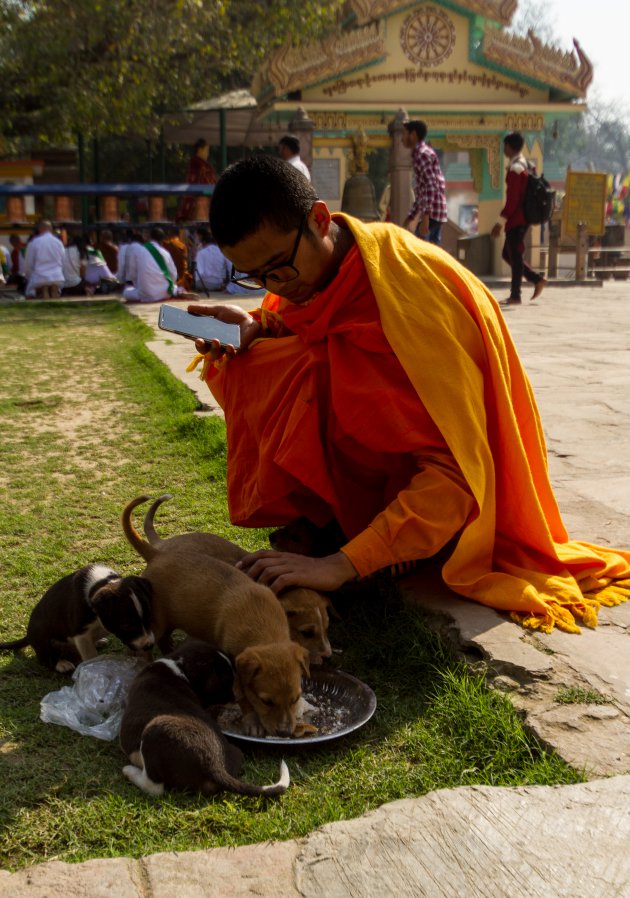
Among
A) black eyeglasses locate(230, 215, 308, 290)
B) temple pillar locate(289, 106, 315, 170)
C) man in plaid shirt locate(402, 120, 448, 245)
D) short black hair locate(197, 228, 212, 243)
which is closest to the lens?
black eyeglasses locate(230, 215, 308, 290)

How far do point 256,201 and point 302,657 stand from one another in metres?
1.45

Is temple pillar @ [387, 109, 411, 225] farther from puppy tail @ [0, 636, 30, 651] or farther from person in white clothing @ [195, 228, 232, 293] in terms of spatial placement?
puppy tail @ [0, 636, 30, 651]

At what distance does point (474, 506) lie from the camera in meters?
3.14


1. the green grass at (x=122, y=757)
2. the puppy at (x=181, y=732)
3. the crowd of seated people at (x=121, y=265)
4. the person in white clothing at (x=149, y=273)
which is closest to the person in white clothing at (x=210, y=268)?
the crowd of seated people at (x=121, y=265)

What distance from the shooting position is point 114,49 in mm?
18000

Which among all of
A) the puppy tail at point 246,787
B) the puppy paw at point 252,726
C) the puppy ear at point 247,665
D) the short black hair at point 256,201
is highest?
the short black hair at point 256,201

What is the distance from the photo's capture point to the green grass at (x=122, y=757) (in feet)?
7.17

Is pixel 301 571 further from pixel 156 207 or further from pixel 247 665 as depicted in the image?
pixel 156 207

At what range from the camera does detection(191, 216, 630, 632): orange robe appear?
10.0 ft

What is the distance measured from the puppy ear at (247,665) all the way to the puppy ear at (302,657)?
128 millimetres

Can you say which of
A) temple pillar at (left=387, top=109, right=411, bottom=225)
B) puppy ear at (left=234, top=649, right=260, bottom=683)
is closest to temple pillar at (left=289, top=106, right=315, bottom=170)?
temple pillar at (left=387, top=109, right=411, bottom=225)

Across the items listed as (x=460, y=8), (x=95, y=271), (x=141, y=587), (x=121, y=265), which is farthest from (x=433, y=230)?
(x=141, y=587)

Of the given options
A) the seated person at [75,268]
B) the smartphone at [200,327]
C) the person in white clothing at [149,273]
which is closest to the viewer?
the smartphone at [200,327]

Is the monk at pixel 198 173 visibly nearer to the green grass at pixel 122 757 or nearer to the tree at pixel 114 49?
the tree at pixel 114 49
